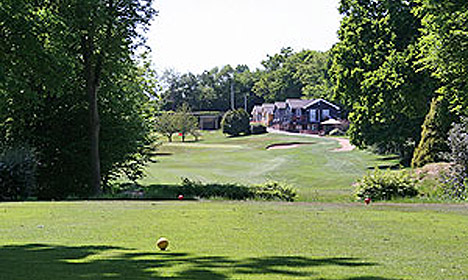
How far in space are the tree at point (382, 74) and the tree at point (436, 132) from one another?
5229 mm

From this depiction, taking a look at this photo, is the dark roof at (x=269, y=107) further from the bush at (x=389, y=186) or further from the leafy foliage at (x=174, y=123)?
the bush at (x=389, y=186)

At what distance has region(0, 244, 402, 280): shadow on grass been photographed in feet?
23.1

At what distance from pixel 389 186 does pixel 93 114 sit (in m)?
13.5

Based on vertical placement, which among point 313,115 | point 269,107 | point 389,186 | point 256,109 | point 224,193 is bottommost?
point 224,193

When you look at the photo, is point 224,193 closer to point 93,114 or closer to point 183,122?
point 93,114

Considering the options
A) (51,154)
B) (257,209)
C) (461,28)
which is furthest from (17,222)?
(461,28)

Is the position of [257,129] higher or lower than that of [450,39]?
lower

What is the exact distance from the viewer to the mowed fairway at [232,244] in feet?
24.1

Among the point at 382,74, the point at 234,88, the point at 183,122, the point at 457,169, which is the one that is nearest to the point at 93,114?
the point at 457,169

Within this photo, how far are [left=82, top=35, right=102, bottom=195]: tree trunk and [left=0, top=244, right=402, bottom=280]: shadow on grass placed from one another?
1934cm

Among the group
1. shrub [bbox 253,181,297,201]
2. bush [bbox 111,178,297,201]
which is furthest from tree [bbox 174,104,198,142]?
shrub [bbox 253,181,297,201]

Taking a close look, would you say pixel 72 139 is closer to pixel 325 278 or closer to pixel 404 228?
pixel 404 228

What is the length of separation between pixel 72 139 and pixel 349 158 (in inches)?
1298

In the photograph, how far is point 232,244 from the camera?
1002 centimetres
